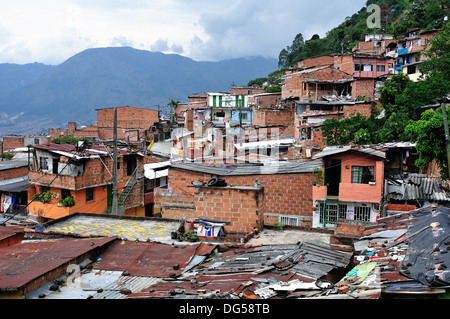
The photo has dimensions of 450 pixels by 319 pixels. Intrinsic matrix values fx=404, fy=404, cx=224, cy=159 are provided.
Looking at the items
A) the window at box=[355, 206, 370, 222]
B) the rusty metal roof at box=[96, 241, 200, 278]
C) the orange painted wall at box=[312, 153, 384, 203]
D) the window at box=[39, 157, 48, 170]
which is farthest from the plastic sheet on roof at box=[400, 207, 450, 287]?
the window at box=[39, 157, 48, 170]

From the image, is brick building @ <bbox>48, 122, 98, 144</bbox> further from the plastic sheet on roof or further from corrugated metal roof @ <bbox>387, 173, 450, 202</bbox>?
the plastic sheet on roof

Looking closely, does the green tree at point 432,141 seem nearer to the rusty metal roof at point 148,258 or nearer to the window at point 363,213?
the window at point 363,213

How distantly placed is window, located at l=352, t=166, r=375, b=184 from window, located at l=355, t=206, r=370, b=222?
1.19 meters

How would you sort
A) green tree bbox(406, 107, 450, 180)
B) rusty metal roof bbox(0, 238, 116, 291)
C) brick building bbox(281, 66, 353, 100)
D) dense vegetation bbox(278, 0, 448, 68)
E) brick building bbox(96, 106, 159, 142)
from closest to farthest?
rusty metal roof bbox(0, 238, 116, 291) < green tree bbox(406, 107, 450, 180) < brick building bbox(281, 66, 353, 100) < dense vegetation bbox(278, 0, 448, 68) < brick building bbox(96, 106, 159, 142)

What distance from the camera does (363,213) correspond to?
16.7m

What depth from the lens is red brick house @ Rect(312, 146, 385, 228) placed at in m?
15.9

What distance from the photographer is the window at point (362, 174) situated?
16078mm

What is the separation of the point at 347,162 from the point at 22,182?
2410cm

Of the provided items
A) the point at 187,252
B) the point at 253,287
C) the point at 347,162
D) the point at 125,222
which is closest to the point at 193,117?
the point at 347,162

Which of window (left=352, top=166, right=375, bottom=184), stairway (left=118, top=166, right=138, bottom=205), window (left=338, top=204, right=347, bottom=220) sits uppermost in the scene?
window (left=352, top=166, right=375, bottom=184)

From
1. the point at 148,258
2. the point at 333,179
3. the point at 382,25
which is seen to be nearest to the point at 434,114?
the point at 333,179

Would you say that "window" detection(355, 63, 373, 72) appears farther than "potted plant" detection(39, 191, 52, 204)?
Yes

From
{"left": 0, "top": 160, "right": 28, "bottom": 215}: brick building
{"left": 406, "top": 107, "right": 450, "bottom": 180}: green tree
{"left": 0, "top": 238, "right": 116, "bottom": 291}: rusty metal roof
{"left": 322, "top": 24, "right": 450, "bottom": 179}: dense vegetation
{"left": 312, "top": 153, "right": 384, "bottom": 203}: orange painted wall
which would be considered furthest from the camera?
{"left": 0, "top": 160, "right": 28, "bottom": 215}: brick building

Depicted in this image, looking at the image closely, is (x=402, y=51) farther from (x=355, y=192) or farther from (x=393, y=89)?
(x=355, y=192)
